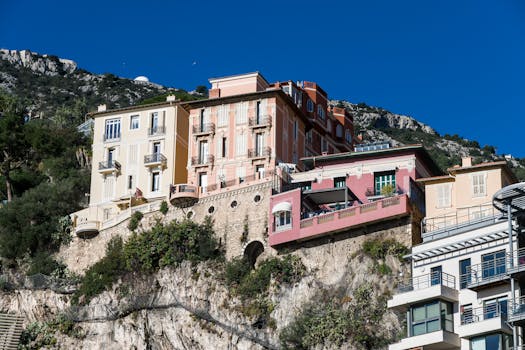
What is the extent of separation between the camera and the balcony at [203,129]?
85875mm

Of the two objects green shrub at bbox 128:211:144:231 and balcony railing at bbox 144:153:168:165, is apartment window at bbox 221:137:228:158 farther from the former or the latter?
green shrub at bbox 128:211:144:231

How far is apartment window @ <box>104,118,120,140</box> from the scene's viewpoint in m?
89.8

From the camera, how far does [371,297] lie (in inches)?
2657

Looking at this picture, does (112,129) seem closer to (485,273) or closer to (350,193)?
(350,193)

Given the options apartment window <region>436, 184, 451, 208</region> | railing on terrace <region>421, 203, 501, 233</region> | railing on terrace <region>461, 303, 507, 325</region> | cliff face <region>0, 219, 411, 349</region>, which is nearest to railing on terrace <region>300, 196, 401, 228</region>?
cliff face <region>0, 219, 411, 349</region>

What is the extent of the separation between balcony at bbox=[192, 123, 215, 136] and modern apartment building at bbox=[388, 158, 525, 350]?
30.6 meters

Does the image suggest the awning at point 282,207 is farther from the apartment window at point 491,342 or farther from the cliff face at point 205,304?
the apartment window at point 491,342

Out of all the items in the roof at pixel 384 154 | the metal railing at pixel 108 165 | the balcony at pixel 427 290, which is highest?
the metal railing at pixel 108 165

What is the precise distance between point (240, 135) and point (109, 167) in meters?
11.0

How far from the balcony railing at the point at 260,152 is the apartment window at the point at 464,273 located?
30375 mm

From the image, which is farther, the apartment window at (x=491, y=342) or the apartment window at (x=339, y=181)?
the apartment window at (x=339, y=181)

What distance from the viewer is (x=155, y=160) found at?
86938 mm

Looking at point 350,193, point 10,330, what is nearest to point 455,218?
point 350,193

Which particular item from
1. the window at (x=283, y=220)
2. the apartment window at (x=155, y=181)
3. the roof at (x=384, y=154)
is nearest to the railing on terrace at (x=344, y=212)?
the window at (x=283, y=220)
